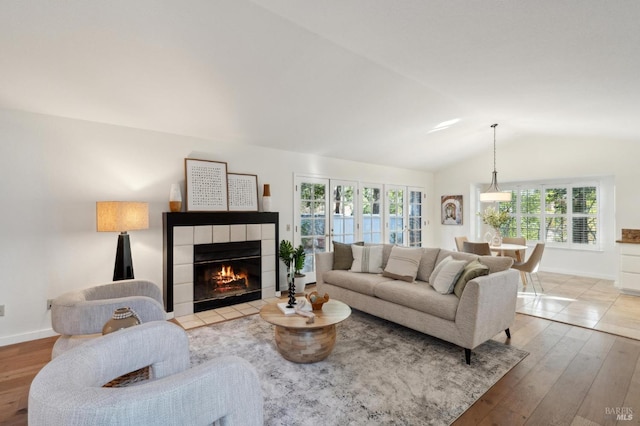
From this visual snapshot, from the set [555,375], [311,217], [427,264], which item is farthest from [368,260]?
[555,375]

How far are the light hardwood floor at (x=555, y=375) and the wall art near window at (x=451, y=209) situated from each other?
3612 millimetres

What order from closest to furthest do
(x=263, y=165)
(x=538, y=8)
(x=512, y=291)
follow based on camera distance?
(x=538, y=8)
(x=512, y=291)
(x=263, y=165)

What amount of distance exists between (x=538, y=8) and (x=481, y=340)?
99.8 inches

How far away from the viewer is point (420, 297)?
3.00m

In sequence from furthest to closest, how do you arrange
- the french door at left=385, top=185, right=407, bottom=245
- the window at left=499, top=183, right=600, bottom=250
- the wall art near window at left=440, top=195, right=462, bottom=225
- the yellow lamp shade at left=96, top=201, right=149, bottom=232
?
the wall art near window at left=440, top=195, right=462, bottom=225, the french door at left=385, top=185, right=407, bottom=245, the window at left=499, top=183, right=600, bottom=250, the yellow lamp shade at left=96, top=201, right=149, bottom=232

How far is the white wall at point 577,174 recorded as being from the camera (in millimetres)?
5141

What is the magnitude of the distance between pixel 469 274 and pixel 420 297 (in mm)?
520

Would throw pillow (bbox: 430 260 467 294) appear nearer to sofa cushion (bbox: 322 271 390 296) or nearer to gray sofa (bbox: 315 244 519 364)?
gray sofa (bbox: 315 244 519 364)

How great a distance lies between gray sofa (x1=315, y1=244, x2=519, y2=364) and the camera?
261cm

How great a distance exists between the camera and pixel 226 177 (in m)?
4.31

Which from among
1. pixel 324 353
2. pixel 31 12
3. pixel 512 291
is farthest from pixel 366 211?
pixel 31 12

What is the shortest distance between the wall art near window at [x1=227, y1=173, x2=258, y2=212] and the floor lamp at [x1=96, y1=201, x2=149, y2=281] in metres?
1.26

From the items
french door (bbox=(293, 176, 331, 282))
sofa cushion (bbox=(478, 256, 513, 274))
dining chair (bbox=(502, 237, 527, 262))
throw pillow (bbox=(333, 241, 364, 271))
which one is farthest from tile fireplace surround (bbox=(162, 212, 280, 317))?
dining chair (bbox=(502, 237, 527, 262))

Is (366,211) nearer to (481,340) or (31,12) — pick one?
(481,340)
